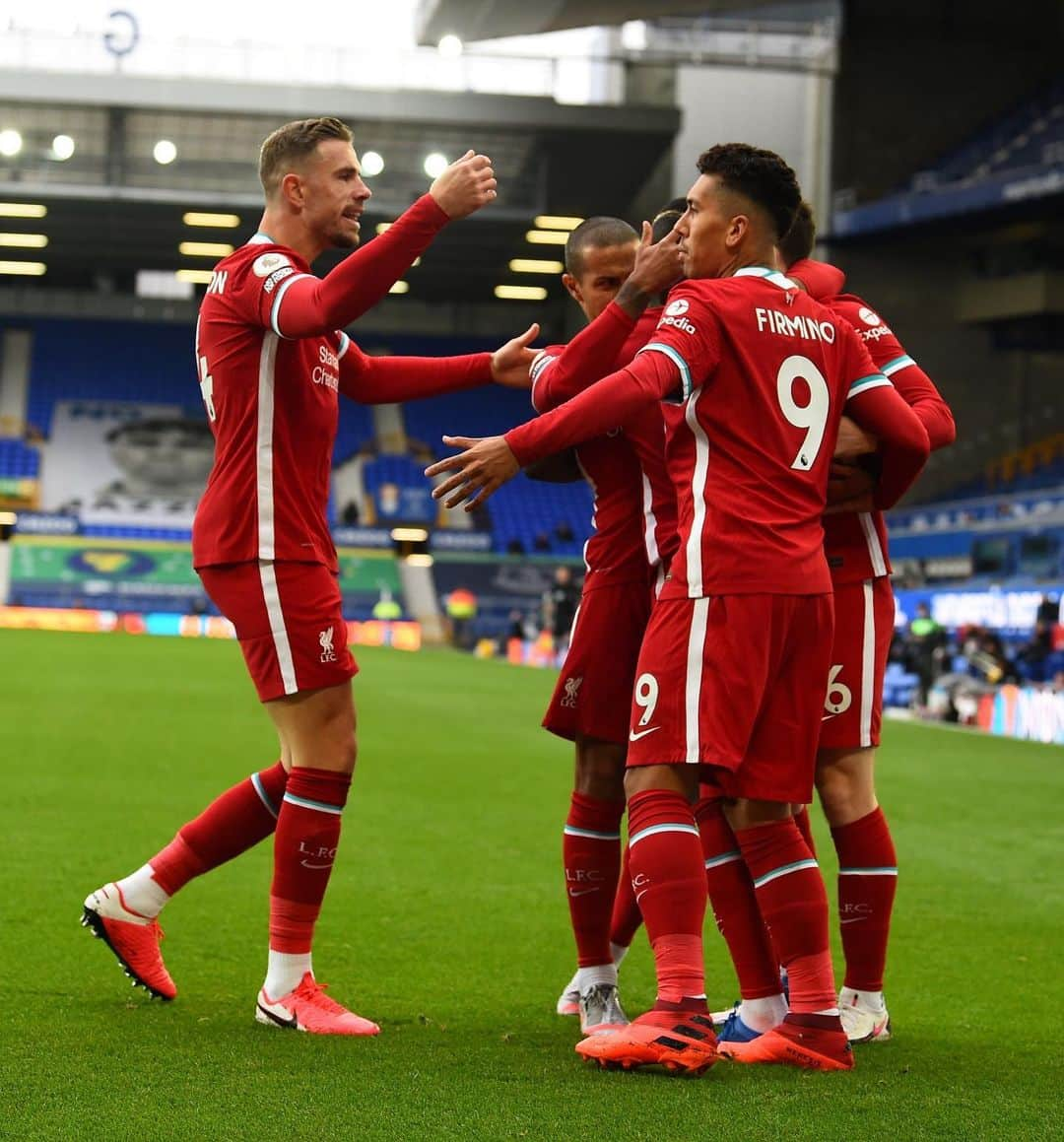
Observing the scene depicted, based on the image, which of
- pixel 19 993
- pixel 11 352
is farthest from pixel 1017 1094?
pixel 11 352

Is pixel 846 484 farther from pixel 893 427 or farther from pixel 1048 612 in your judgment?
pixel 1048 612

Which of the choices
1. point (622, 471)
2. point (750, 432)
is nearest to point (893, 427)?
point (750, 432)

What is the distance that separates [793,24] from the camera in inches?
1297

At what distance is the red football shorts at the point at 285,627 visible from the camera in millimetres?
3953

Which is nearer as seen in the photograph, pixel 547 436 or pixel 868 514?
pixel 547 436

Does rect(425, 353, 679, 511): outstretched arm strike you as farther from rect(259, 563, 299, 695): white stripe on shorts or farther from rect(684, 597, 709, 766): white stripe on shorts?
rect(259, 563, 299, 695): white stripe on shorts

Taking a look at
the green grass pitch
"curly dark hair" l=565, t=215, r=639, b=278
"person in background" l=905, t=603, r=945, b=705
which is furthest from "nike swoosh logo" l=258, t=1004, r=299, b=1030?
"person in background" l=905, t=603, r=945, b=705

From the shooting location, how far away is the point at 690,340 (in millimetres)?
3439

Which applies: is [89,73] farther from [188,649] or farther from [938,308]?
[938,308]

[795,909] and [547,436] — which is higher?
[547,436]

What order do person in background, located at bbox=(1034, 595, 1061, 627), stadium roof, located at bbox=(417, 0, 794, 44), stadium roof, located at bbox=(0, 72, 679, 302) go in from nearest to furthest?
1. person in background, located at bbox=(1034, 595, 1061, 627)
2. stadium roof, located at bbox=(417, 0, 794, 44)
3. stadium roof, located at bbox=(0, 72, 679, 302)

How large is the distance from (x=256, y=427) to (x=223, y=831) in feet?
3.47

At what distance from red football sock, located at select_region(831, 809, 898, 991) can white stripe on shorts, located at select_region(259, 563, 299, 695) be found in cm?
142

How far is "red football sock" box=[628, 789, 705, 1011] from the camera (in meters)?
3.38
